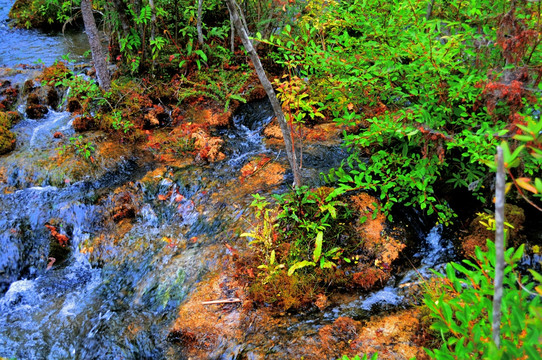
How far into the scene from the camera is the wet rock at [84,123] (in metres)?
7.27

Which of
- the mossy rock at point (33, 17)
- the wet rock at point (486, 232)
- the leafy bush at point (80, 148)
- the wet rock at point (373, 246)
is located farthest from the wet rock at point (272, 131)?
the mossy rock at point (33, 17)

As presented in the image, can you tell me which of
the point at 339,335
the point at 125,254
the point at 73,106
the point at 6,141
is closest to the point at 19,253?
the point at 125,254

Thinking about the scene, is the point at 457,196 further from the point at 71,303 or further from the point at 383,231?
the point at 71,303

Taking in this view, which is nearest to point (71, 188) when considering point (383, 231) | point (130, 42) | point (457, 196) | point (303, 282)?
point (130, 42)

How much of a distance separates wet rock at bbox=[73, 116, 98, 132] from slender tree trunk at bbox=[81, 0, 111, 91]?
0.89 m

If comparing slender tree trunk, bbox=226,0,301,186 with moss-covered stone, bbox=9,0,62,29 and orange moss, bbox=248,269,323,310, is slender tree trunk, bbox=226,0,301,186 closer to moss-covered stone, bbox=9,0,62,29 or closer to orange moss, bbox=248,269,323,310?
orange moss, bbox=248,269,323,310

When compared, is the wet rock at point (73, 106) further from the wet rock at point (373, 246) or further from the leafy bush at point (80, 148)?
the wet rock at point (373, 246)

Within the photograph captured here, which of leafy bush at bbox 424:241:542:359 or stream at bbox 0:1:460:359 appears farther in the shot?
stream at bbox 0:1:460:359

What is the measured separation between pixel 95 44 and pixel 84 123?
180 centimetres

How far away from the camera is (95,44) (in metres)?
7.35

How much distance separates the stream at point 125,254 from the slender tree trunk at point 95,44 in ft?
4.51

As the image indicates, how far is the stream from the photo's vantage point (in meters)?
4.08

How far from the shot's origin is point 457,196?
15.3 feet

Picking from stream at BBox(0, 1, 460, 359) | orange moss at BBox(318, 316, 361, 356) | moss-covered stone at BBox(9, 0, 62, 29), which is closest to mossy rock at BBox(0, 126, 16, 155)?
stream at BBox(0, 1, 460, 359)
